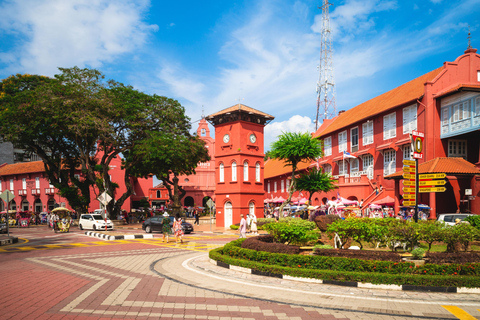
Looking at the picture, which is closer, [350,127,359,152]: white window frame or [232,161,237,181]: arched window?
[232,161,237,181]: arched window

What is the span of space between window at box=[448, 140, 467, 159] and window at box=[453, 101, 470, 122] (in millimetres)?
2252

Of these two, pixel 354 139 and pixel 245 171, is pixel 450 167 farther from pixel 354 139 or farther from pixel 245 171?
pixel 245 171

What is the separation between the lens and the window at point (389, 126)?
1270 inches

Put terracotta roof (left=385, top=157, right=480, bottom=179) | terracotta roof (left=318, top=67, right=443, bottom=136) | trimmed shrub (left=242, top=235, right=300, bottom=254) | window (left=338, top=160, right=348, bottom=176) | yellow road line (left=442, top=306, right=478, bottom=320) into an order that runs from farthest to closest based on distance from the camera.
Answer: window (left=338, top=160, right=348, bottom=176), terracotta roof (left=318, top=67, right=443, bottom=136), terracotta roof (left=385, top=157, right=480, bottom=179), trimmed shrub (left=242, top=235, right=300, bottom=254), yellow road line (left=442, top=306, right=478, bottom=320)

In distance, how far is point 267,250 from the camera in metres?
11.8

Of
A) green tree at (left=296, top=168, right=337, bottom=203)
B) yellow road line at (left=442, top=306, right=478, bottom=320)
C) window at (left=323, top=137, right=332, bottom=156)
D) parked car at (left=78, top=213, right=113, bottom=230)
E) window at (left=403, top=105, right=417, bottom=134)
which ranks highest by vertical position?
window at (left=403, top=105, right=417, bottom=134)

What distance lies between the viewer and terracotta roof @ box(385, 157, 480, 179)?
2477 centimetres

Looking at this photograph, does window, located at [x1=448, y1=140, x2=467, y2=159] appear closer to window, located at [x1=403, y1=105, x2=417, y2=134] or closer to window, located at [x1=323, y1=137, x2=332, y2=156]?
window, located at [x1=403, y1=105, x2=417, y2=134]

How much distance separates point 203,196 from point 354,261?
58.2m

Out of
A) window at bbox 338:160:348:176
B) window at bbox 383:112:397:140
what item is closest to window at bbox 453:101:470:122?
window at bbox 383:112:397:140

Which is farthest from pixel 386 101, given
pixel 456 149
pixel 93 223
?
pixel 93 223

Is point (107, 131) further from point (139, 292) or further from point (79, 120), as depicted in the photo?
point (139, 292)

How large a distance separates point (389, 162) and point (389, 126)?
10.7 feet

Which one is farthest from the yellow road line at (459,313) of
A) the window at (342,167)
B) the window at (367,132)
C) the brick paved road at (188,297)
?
the window at (342,167)
